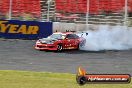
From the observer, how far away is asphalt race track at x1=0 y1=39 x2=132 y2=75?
16641 millimetres

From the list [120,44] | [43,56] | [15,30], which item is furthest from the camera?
[15,30]

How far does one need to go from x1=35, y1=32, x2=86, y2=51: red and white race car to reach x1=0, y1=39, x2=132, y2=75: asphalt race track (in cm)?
47

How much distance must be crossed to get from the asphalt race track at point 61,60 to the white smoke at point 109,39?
169 centimetres

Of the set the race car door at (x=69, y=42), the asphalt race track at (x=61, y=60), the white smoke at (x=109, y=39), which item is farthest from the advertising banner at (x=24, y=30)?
the race car door at (x=69, y=42)

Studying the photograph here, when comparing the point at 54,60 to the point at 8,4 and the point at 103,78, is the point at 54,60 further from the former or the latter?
the point at 8,4

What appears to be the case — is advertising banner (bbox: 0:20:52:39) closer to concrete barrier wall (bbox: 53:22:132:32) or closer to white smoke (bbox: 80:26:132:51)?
concrete barrier wall (bbox: 53:22:132:32)

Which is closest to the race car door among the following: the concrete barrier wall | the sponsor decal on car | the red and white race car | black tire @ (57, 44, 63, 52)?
the red and white race car

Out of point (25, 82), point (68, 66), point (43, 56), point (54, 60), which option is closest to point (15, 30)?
point (43, 56)

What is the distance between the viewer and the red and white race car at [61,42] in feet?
76.8

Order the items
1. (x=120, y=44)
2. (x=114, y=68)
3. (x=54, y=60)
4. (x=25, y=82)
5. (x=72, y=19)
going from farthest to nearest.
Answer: (x=72, y=19)
(x=120, y=44)
(x=54, y=60)
(x=114, y=68)
(x=25, y=82)

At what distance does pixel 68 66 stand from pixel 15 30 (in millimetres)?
11832

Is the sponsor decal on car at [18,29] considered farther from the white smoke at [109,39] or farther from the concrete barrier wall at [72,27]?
the white smoke at [109,39]

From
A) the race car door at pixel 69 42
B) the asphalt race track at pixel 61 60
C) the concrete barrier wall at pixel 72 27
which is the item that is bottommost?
the asphalt race track at pixel 61 60

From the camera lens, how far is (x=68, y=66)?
56.9ft
